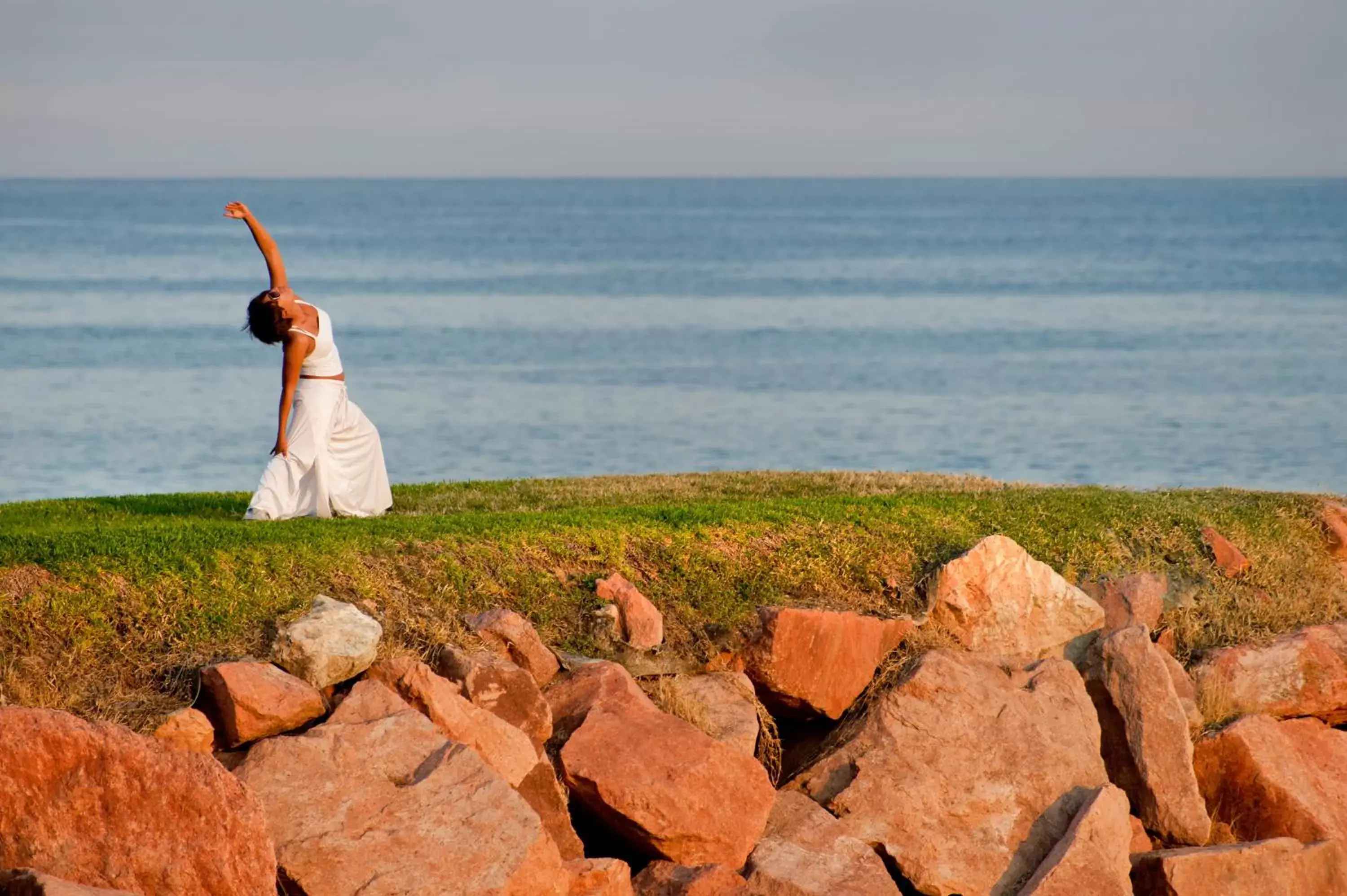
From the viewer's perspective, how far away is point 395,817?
26.2ft

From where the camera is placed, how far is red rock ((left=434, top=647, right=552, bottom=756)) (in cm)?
896

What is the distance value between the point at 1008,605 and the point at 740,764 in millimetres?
2594

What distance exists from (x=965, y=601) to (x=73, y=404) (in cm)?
2867

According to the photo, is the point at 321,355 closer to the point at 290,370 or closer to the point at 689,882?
the point at 290,370

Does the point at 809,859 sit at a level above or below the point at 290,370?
below

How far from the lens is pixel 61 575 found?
9367 mm

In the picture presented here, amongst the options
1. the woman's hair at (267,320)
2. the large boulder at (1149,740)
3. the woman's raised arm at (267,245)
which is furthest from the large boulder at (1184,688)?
the woman's raised arm at (267,245)

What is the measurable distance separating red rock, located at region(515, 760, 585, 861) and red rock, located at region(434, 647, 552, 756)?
14 centimetres

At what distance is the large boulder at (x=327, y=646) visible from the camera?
8.76 meters

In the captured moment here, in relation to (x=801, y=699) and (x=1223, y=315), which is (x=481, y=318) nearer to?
(x=1223, y=315)

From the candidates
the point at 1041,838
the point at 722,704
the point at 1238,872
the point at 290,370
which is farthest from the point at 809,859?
the point at 290,370

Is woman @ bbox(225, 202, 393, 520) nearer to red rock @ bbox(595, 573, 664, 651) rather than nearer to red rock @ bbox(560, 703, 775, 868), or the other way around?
red rock @ bbox(595, 573, 664, 651)

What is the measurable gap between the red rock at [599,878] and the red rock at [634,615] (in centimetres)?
167

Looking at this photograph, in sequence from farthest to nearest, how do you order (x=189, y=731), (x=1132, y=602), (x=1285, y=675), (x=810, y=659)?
(x=1132, y=602), (x=1285, y=675), (x=810, y=659), (x=189, y=731)
